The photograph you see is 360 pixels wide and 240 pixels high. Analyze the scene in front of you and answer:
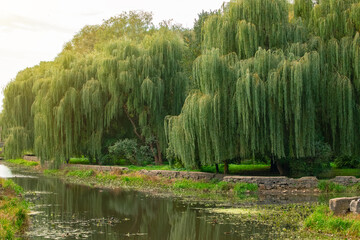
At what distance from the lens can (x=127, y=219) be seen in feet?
50.4

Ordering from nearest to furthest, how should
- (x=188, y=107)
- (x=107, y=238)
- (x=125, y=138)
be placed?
(x=107, y=238) < (x=188, y=107) < (x=125, y=138)

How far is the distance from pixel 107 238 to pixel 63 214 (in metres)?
4.47

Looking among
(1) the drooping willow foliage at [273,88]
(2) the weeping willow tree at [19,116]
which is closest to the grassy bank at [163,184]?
(1) the drooping willow foliage at [273,88]

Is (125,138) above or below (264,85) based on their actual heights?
below

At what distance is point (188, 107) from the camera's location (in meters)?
22.0

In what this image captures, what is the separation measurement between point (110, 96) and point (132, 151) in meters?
4.36

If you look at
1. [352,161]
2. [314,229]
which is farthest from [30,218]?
[352,161]

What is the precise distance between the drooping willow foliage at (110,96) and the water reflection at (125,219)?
9.44m

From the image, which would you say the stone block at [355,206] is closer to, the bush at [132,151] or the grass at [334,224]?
the grass at [334,224]

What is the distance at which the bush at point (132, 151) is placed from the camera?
100.0ft

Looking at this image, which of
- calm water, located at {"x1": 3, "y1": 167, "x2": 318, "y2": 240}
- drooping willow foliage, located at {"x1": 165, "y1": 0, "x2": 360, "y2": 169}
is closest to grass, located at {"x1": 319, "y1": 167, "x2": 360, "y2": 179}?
drooping willow foliage, located at {"x1": 165, "y1": 0, "x2": 360, "y2": 169}

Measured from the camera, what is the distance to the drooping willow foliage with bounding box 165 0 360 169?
20594 millimetres

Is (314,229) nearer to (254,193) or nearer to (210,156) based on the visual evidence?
(254,193)

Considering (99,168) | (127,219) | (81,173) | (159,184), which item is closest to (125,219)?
(127,219)
